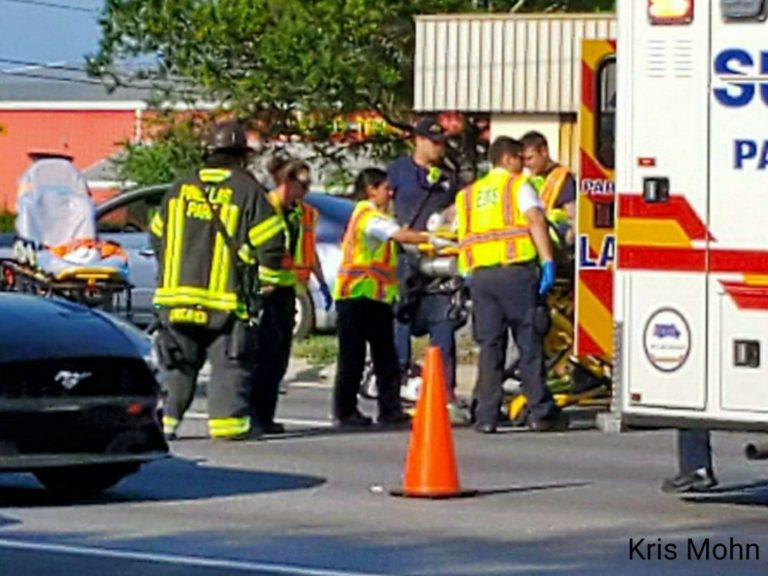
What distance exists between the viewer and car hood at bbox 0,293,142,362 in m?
11.2

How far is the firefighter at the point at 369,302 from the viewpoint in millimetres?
15633

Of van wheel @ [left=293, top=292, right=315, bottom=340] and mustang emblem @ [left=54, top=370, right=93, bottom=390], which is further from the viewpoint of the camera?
→ van wheel @ [left=293, top=292, right=315, bottom=340]

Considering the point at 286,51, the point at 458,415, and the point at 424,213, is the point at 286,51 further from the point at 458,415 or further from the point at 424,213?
the point at 458,415

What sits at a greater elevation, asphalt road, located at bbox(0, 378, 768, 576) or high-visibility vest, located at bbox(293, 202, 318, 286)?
high-visibility vest, located at bbox(293, 202, 318, 286)

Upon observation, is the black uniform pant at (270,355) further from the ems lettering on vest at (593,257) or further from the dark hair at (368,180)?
the ems lettering on vest at (593,257)

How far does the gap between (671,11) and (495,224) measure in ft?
13.7

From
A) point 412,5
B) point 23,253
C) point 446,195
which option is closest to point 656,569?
point 446,195

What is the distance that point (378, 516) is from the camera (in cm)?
1127

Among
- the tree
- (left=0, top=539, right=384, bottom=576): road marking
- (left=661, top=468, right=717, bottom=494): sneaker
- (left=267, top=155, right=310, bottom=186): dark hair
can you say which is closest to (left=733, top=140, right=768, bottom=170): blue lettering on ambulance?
(left=661, top=468, right=717, bottom=494): sneaker

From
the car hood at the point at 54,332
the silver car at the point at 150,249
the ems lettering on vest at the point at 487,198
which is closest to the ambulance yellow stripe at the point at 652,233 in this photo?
the car hood at the point at 54,332

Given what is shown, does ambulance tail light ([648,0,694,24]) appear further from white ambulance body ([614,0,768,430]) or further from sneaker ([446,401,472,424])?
sneaker ([446,401,472,424])

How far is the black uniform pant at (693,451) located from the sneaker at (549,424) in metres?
3.36

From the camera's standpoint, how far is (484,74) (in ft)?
87.2

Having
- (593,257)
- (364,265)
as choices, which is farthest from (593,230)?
(364,265)
